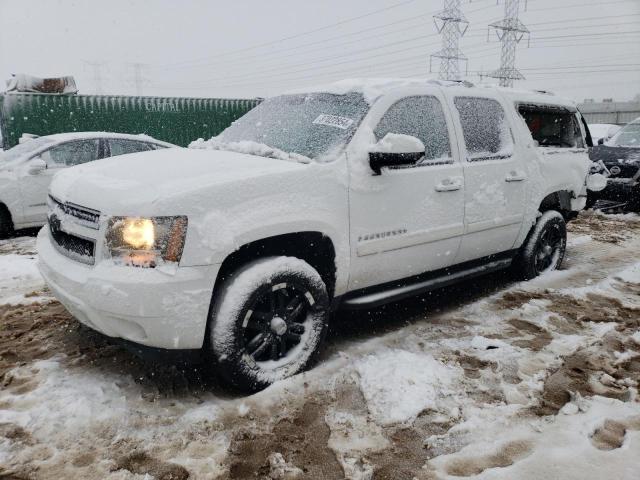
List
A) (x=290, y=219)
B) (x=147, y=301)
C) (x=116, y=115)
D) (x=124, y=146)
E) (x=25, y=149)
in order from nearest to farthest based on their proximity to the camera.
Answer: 1. (x=147, y=301)
2. (x=290, y=219)
3. (x=25, y=149)
4. (x=124, y=146)
5. (x=116, y=115)

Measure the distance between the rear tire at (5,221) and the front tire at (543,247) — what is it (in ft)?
20.4

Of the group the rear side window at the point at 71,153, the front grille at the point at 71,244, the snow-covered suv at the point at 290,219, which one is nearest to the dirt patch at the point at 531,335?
the snow-covered suv at the point at 290,219

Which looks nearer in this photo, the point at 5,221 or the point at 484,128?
the point at 484,128

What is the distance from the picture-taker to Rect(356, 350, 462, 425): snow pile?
280 cm

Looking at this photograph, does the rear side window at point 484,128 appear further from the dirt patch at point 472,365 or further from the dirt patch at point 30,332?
the dirt patch at point 30,332

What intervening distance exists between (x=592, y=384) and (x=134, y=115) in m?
12.6

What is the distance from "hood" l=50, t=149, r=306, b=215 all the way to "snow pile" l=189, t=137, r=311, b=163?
8 cm

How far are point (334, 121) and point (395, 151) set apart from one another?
0.56 meters

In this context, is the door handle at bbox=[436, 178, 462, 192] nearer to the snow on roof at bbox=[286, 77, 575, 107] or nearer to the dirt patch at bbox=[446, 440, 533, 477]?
the snow on roof at bbox=[286, 77, 575, 107]

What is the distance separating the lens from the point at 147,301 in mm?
2529

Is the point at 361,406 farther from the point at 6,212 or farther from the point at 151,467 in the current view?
the point at 6,212

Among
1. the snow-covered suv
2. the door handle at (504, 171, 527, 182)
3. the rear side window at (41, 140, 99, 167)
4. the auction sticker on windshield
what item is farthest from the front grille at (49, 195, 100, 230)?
the rear side window at (41, 140, 99, 167)

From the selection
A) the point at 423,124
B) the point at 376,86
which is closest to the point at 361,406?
the point at 423,124

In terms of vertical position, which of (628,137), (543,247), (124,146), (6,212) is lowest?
(543,247)
